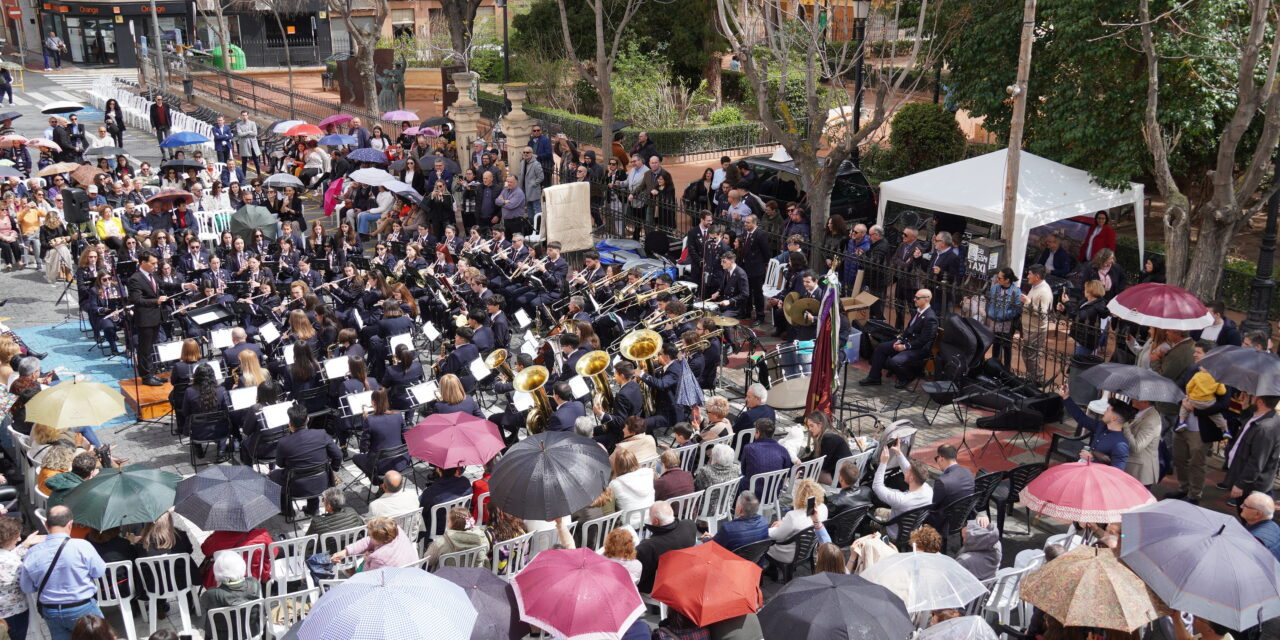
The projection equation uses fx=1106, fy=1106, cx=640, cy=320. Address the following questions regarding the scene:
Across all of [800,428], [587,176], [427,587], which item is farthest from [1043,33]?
[427,587]

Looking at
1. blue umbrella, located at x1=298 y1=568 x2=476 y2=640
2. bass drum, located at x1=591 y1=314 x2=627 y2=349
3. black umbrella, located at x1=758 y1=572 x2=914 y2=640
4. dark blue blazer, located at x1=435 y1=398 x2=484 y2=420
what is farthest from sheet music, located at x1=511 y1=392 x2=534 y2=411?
black umbrella, located at x1=758 y1=572 x2=914 y2=640

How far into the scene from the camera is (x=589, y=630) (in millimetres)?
6977

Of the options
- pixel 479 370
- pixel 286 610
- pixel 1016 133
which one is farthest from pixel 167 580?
pixel 1016 133

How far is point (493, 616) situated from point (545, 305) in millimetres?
9088

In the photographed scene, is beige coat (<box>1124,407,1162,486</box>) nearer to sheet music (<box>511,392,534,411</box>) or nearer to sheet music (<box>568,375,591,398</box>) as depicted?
sheet music (<box>568,375,591,398</box>)

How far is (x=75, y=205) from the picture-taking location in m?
20.8

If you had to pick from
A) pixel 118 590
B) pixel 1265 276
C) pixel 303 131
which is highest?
pixel 303 131

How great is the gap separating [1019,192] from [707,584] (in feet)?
37.5

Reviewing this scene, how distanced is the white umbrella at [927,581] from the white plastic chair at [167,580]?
5.38 meters

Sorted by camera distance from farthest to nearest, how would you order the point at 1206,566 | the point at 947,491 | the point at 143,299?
the point at 143,299 → the point at 947,491 → the point at 1206,566

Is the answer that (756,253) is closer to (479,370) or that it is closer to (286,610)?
(479,370)

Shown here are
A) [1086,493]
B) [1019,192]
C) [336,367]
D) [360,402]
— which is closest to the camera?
[1086,493]

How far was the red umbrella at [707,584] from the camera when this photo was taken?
7.38 m

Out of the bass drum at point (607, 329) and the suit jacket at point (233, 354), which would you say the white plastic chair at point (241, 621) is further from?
the bass drum at point (607, 329)
